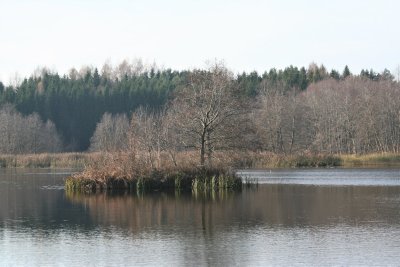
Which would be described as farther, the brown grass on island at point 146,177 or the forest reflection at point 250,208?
the brown grass on island at point 146,177

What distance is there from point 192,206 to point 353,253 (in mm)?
13627

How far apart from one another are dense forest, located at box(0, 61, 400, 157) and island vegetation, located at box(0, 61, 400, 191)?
14 centimetres

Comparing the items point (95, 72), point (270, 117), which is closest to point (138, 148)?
point (270, 117)

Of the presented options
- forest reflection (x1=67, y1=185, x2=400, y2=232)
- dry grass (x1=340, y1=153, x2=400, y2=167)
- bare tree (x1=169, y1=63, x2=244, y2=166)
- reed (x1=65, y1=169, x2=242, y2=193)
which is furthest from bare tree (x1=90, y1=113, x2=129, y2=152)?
dry grass (x1=340, y1=153, x2=400, y2=167)

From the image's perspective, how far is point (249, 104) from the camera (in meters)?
47.6

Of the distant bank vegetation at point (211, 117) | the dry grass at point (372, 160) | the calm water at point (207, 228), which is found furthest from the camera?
the dry grass at point (372, 160)

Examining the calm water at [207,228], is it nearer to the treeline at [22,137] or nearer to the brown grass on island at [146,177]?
the brown grass on island at [146,177]

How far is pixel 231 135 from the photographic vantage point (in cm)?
4466

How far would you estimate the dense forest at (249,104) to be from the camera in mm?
48625

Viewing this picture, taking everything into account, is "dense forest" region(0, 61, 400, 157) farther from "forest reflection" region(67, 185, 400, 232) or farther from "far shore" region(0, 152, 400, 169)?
"forest reflection" region(67, 185, 400, 232)

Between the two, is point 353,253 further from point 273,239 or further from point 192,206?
point 192,206

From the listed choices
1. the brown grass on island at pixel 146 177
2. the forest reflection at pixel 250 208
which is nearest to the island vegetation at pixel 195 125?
the brown grass on island at pixel 146 177

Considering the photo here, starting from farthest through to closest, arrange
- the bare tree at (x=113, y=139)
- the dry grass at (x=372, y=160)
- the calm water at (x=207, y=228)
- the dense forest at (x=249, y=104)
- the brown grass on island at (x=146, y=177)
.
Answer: the dry grass at (x=372, y=160)
the dense forest at (x=249, y=104)
the bare tree at (x=113, y=139)
the brown grass on island at (x=146, y=177)
the calm water at (x=207, y=228)

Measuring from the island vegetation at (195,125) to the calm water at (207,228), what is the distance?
3414 millimetres
